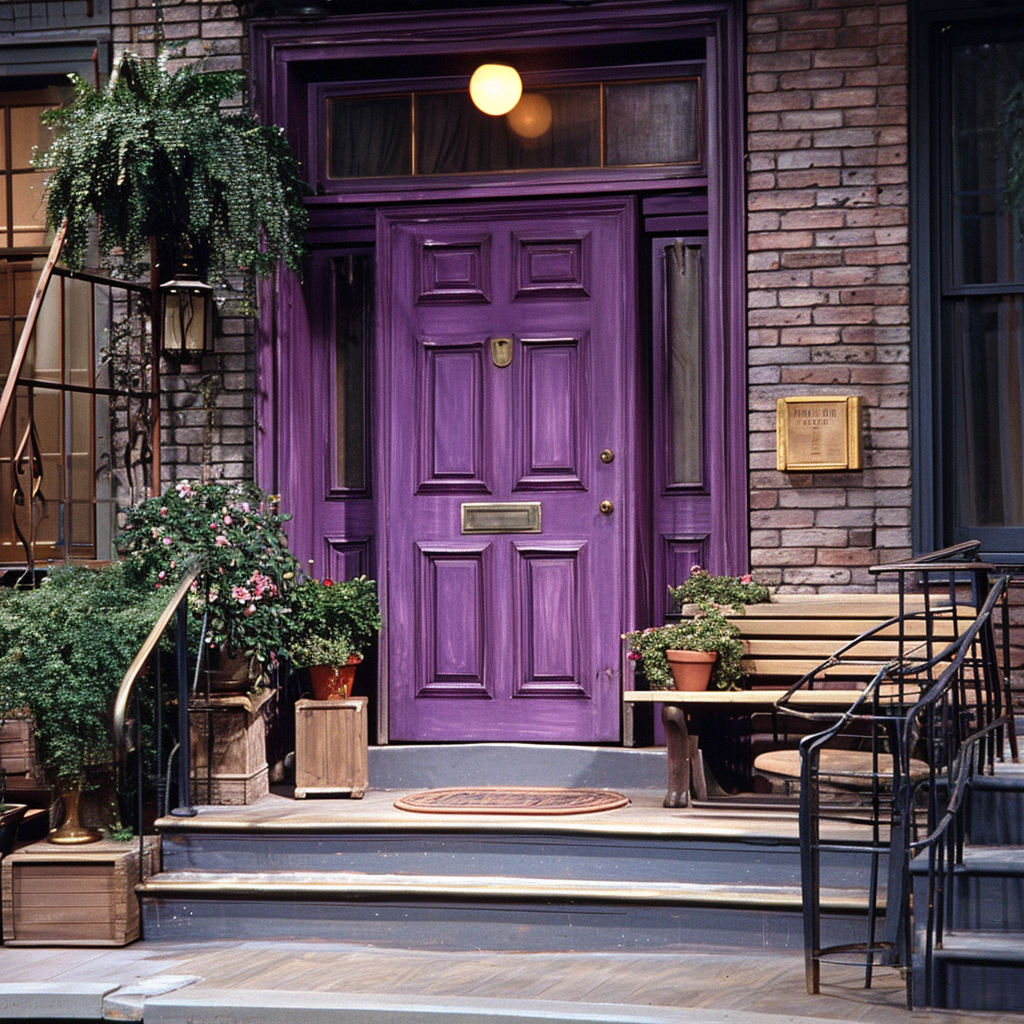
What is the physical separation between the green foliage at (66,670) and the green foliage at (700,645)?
1.95 metres

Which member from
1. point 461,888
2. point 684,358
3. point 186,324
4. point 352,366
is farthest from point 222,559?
point 684,358

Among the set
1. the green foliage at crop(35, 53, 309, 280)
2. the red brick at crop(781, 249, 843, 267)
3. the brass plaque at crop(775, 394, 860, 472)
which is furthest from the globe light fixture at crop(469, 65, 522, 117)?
the brass plaque at crop(775, 394, 860, 472)

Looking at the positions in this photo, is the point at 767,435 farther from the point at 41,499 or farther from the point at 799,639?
the point at 41,499

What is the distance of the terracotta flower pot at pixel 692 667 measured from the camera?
590 cm

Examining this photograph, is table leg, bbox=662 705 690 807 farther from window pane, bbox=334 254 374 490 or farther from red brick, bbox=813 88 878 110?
red brick, bbox=813 88 878 110

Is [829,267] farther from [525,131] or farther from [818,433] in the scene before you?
[525,131]

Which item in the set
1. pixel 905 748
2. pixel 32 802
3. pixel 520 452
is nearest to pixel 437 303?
pixel 520 452

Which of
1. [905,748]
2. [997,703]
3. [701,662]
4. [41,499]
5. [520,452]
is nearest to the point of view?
[905,748]

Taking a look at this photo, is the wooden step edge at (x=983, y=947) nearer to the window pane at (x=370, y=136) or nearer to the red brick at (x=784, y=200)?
the red brick at (x=784, y=200)

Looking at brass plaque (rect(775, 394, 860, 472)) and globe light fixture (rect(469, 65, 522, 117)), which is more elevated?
globe light fixture (rect(469, 65, 522, 117))

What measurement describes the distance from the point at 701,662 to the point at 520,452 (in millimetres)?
1462

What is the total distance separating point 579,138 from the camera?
6918mm

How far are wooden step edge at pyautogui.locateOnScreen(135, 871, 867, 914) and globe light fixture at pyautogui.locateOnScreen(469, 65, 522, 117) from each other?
134 inches

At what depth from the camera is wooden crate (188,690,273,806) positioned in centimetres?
609
